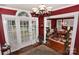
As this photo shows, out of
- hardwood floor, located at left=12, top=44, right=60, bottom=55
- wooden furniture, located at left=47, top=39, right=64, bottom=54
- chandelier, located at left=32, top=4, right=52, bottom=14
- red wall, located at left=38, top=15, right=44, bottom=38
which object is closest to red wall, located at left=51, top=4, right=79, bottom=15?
chandelier, located at left=32, top=4, right=52, bottom=14

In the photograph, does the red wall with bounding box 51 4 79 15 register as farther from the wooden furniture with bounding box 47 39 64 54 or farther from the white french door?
Result: the wooden furniture with bounding box 47 39 64 54

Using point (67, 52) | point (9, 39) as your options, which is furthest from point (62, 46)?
point (9, 39)

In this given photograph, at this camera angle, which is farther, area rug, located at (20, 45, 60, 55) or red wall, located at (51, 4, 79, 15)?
area rug, located at (20, 45, 60, 55)

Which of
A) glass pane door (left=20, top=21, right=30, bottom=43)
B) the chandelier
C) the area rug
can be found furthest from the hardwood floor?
the chandelier

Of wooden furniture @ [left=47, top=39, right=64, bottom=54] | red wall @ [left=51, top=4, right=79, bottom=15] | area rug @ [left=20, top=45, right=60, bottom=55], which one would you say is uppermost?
red wall @ [left=51, top=4, right=79, bottom=15]

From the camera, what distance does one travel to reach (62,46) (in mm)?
1732

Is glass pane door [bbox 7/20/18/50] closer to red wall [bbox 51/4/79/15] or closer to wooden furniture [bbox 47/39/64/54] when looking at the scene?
wooden furniture [bbox 47/39/64/54]

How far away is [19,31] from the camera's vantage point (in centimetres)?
174

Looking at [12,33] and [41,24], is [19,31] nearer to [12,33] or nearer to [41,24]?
[12,33]

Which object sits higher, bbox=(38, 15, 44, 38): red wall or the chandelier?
the chandelier

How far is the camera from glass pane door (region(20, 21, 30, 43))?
1.73 meters

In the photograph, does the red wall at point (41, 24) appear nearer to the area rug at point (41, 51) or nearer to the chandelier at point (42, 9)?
the chandelier at point (42, 9)
